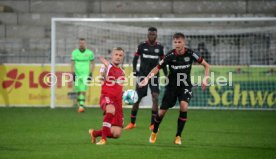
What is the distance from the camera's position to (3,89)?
71.1 ft

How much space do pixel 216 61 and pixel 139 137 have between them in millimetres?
9092

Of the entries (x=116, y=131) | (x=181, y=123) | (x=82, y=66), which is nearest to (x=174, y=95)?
(x=181, y=123)

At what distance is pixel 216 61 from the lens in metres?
21.6

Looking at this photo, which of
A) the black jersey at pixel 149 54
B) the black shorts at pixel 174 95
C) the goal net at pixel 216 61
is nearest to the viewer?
the black shorts at pixel 174 95

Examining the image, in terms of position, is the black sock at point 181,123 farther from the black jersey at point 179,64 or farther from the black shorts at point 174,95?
the black jersey at point 179,64

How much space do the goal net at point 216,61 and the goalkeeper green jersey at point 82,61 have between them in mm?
1170

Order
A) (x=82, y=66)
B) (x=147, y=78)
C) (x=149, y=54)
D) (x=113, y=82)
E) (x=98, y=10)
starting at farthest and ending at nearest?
(x=98, y=10), (x=82, y=66), (x=149, y=54), (x=147, y=78), (x=113, y=82)

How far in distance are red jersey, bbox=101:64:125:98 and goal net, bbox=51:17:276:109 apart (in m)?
9.37

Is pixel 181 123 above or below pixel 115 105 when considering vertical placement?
below

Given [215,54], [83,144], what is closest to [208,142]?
[83,144]

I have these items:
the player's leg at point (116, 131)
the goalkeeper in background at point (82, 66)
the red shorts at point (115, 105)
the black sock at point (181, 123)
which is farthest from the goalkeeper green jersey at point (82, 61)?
the player's leg at point (116, 131)

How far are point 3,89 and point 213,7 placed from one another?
32.7 feet

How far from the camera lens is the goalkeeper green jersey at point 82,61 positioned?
19656mm

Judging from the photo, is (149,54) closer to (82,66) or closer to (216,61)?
(82,66)
